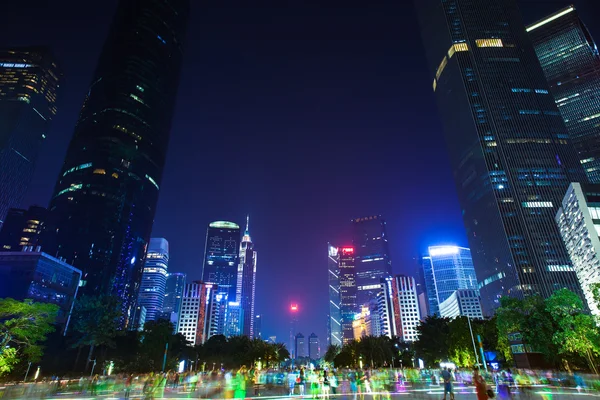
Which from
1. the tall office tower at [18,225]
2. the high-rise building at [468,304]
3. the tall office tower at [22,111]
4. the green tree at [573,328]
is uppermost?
the tall office tower at [22,111]

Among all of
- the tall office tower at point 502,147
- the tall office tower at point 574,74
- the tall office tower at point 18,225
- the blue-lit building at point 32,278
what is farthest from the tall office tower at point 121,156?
the tall office tower at point 574,74

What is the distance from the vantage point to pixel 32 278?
80.5 m

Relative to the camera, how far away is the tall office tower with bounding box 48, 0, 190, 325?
394ft

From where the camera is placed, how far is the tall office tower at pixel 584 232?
8412 cm

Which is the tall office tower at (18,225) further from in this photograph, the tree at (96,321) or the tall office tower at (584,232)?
the tall office tower at (584,232)

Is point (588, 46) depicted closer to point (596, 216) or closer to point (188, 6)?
point (596, 216)

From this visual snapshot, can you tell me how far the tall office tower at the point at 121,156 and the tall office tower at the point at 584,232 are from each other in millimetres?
142518

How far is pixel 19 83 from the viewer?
169 metres

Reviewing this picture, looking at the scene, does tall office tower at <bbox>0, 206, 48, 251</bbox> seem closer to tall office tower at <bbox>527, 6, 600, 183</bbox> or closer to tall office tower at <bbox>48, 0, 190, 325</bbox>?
tall office tower at <bbox>48, 0, 190, 325</bbox>

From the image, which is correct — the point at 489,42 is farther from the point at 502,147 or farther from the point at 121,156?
the point at 121,156

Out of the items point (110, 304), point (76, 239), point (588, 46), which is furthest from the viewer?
point (588, 46)

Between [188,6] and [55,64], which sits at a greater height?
[188,6]

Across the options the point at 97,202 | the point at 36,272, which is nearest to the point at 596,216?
the point at 36,272

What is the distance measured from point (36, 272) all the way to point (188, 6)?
6359 inches
